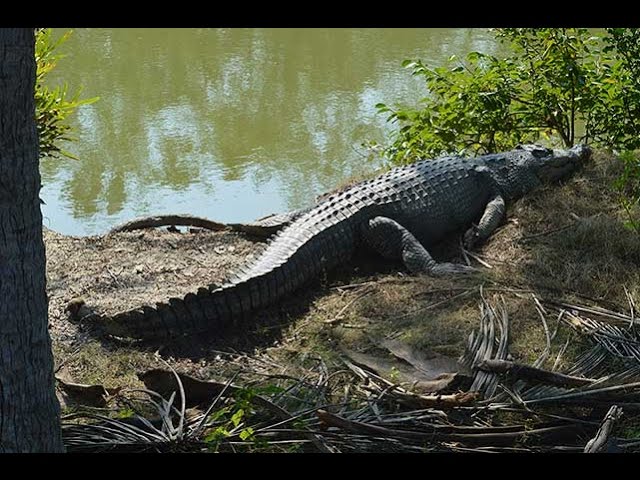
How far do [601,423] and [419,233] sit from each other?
2417mm

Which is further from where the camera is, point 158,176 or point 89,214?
point 158,176

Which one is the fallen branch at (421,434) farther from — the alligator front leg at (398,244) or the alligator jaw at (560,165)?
the alligator jaw at (560,165)

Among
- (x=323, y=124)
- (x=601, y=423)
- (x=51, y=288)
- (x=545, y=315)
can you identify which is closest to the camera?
(x=601, y=423)

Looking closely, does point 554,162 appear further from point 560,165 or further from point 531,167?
point 531,167

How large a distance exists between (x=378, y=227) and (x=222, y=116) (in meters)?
4.89

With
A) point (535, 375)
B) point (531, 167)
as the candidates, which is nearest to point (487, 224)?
point (531, 167)

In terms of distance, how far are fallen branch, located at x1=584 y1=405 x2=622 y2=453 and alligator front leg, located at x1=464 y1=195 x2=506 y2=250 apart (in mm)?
2273

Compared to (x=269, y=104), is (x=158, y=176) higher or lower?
lower

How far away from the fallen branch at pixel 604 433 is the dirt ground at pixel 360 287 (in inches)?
29.9

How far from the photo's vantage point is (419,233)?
17.4 ft

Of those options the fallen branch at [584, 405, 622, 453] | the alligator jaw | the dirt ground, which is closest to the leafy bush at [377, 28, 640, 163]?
the alligator jaw

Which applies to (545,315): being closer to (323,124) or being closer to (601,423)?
(601,423)
